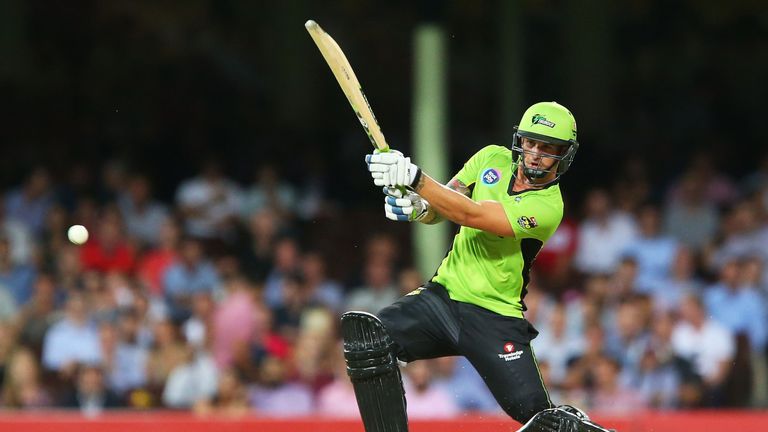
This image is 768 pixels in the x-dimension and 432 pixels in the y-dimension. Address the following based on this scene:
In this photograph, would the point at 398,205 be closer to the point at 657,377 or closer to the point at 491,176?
the point at 491,176

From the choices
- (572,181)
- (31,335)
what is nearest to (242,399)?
(31,335)

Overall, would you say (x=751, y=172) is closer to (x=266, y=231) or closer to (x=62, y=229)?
(x=266, y=231)

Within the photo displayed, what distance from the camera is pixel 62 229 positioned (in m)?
11.2

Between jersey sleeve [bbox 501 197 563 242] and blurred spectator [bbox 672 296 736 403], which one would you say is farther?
blurred spectator [bbox 672 296 736 403]

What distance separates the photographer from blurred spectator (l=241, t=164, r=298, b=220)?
1153cm

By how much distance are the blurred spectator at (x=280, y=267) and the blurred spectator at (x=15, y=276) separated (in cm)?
187

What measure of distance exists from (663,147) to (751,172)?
32.2 inches

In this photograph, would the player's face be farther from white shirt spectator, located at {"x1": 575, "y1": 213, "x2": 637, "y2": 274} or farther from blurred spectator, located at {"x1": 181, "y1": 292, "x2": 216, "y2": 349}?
white shirt spectator, located at {"x1": 575, "y1": 213, "x2": 637, "y2": 274}

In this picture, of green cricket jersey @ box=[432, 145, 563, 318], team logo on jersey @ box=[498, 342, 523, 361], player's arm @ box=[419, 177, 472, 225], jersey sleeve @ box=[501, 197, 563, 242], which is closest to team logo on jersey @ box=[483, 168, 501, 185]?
green cricket jersey @ box=[432, 145, 563, 318]

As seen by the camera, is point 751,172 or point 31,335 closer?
point 31,335

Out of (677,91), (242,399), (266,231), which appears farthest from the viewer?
(677,91)

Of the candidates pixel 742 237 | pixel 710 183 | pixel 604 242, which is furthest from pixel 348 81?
pixel 710 183

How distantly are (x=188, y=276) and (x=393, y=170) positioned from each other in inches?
213

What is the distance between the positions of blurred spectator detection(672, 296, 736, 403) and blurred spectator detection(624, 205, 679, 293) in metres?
0.57
